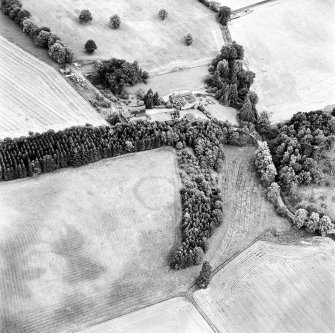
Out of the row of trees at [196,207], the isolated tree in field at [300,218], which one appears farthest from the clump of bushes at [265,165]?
the isolated tree in field at [300,218]

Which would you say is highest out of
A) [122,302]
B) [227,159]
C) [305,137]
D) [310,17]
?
[310,17]

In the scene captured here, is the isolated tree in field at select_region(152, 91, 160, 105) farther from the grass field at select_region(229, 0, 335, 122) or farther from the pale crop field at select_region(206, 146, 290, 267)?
the grass field at select_region(229, 0, 335, 122)

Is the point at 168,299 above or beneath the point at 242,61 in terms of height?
beneath

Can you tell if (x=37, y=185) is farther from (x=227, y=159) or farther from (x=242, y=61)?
(x=242, y=61)

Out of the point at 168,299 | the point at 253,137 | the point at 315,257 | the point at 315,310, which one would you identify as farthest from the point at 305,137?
the point at 168,299

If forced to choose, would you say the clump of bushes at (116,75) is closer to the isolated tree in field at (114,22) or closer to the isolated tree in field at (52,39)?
the isolated tree in field at (52,39)
